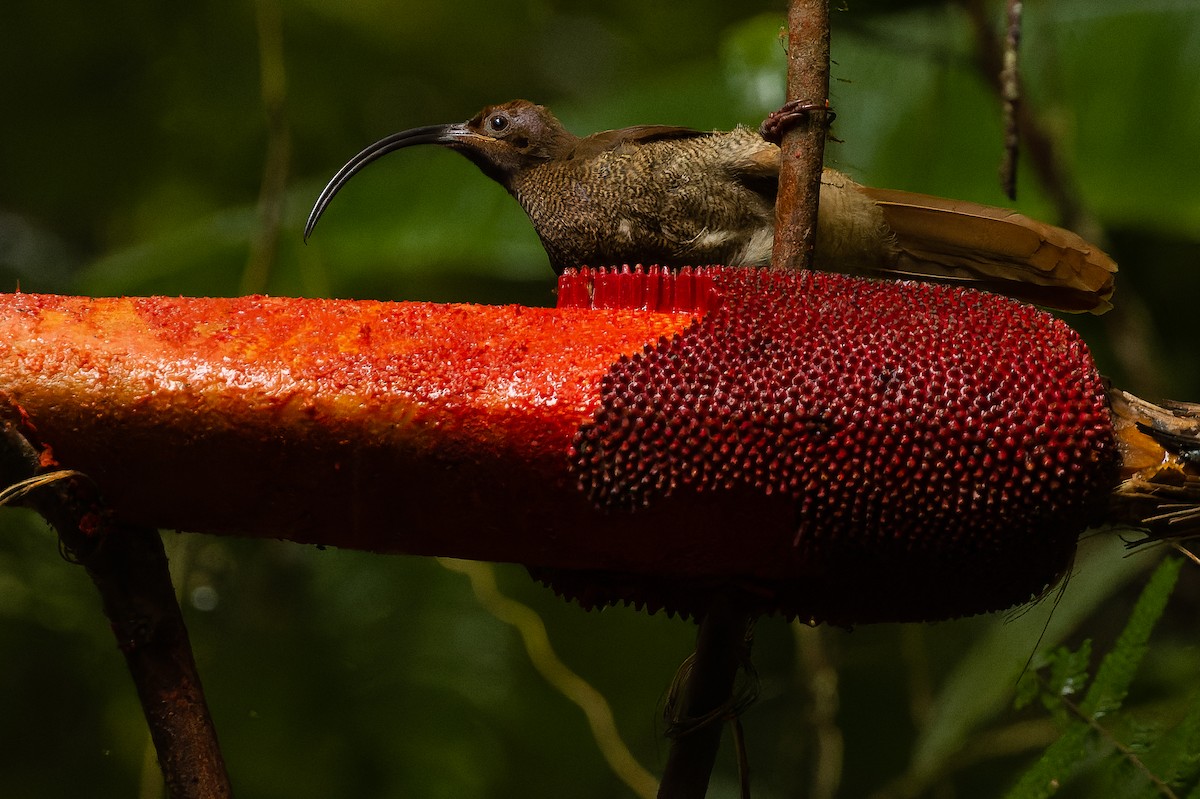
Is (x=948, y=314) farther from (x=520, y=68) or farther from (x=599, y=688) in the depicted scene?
(x=520, y=68)

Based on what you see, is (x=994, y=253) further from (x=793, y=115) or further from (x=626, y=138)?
(x=626, y=138)

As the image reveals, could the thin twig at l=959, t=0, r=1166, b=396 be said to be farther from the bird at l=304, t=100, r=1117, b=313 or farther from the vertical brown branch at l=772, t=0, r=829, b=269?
the vertical brown branch at l=772, t=0, r=829, b=269

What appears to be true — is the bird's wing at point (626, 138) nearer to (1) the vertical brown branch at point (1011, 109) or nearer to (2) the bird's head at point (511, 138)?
(2) the bird's head at point (511, 138)

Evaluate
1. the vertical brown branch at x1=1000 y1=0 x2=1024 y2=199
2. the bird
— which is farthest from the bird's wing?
the vertical brown branch at x1=1000 y1=0 x2=1024 y2=199

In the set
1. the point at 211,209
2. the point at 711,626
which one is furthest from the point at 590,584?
the point at 211,209

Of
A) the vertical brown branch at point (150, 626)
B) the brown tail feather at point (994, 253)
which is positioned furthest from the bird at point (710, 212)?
the vertical brown branch at point (150, 626)
